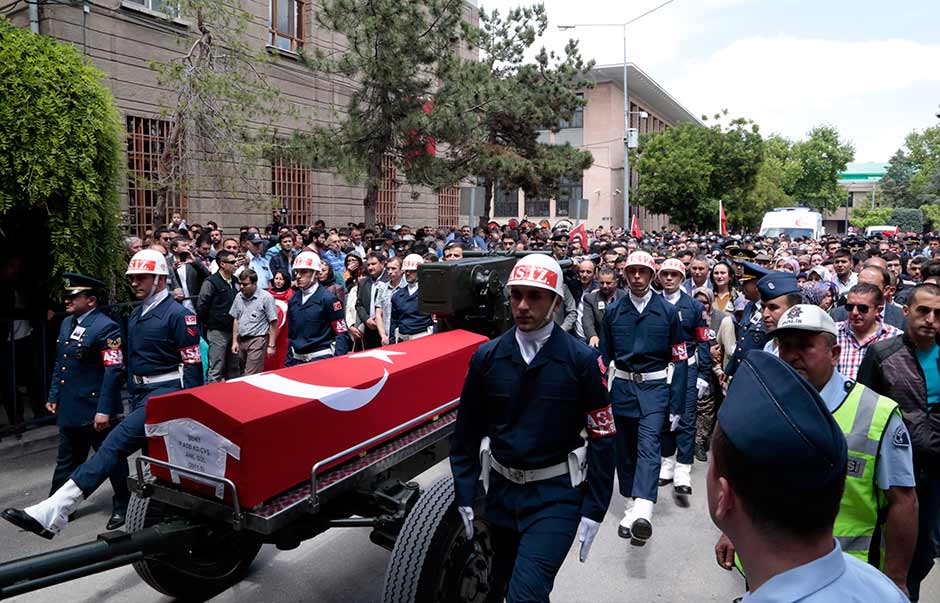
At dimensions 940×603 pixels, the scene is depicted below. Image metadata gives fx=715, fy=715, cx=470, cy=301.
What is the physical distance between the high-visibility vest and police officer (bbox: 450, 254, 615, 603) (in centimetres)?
106

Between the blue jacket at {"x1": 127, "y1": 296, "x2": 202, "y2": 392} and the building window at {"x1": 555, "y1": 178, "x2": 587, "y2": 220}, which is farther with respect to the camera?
the building window at {"x1": 555, "y1": 178, "x2": 587, "y2": 220}

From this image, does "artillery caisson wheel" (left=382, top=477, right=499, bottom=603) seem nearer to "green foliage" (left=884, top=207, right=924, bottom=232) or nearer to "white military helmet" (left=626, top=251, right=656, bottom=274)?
"white military helmet" (left=626, top=251, right=656, bottom=274)

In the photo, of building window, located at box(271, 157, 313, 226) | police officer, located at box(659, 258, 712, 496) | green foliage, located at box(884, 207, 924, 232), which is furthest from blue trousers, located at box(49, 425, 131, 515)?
green foliage, located at box(884, 207, 924, 232)

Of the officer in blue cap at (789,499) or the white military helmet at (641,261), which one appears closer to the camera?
the officer in blue cap at (789,499)

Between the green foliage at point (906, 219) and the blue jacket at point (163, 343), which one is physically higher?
the green foliage at point (906, 219)

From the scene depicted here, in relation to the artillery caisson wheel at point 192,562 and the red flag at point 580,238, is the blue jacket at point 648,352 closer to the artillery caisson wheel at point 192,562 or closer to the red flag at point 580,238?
the artillery caisson wheel at point 192,562

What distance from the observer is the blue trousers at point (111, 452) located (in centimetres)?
469

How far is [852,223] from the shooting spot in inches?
3519

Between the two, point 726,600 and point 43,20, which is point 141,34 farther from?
point 726,600

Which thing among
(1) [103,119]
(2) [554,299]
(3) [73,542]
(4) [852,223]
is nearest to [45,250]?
(1) [103,119]

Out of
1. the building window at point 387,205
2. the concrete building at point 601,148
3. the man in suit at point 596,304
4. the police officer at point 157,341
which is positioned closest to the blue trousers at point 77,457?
the police officer at point 157,341

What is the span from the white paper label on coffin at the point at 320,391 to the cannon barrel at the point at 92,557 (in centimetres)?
81

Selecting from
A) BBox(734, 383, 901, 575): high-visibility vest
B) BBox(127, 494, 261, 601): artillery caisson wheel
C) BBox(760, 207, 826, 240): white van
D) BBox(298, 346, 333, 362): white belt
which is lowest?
BBox(127, 494, 261, 601): artillery caisson wheel

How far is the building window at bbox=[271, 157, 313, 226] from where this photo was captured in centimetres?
2050
